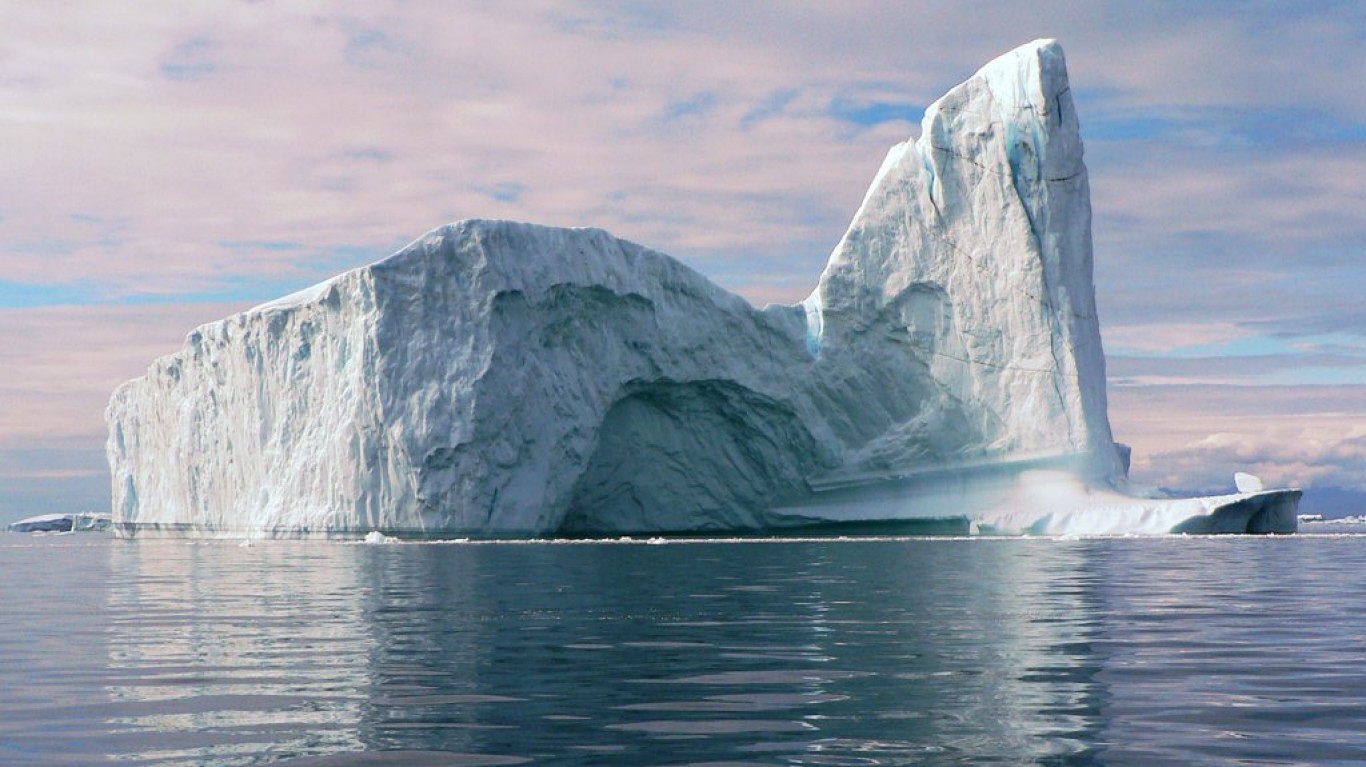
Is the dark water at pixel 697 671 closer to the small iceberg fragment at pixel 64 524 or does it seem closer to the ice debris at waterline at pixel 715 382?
the ice debris at waterline at pixel 715 382

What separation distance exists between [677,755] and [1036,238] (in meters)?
32.2

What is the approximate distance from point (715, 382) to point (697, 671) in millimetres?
28128

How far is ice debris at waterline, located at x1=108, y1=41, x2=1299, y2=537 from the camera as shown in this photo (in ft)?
105

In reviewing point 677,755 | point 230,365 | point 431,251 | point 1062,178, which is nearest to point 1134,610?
point 677,755

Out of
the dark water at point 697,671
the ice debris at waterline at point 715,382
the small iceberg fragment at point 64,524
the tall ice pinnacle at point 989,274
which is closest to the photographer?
the dark water at point 697,671

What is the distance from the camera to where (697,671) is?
737 centimetres

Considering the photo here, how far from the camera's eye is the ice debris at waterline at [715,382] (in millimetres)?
31891

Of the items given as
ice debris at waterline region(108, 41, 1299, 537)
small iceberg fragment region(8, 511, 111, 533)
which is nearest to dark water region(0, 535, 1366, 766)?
ice debris at waterline region(108, 41, 1299, 537)

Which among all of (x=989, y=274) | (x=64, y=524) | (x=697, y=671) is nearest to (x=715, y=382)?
(x=989, y=274)

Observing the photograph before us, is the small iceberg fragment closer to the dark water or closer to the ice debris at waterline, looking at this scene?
the ice debris at waterline

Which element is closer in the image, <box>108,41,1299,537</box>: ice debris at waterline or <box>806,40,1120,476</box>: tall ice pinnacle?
<box>108,41,1299,537</box>: ice debris at waterline

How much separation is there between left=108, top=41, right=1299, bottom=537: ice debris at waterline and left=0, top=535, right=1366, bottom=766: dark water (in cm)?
1591

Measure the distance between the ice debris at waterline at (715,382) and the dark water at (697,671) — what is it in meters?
15.9

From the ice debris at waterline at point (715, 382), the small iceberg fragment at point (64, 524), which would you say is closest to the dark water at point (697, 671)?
the ice debris at waterline at point (715, 382)
